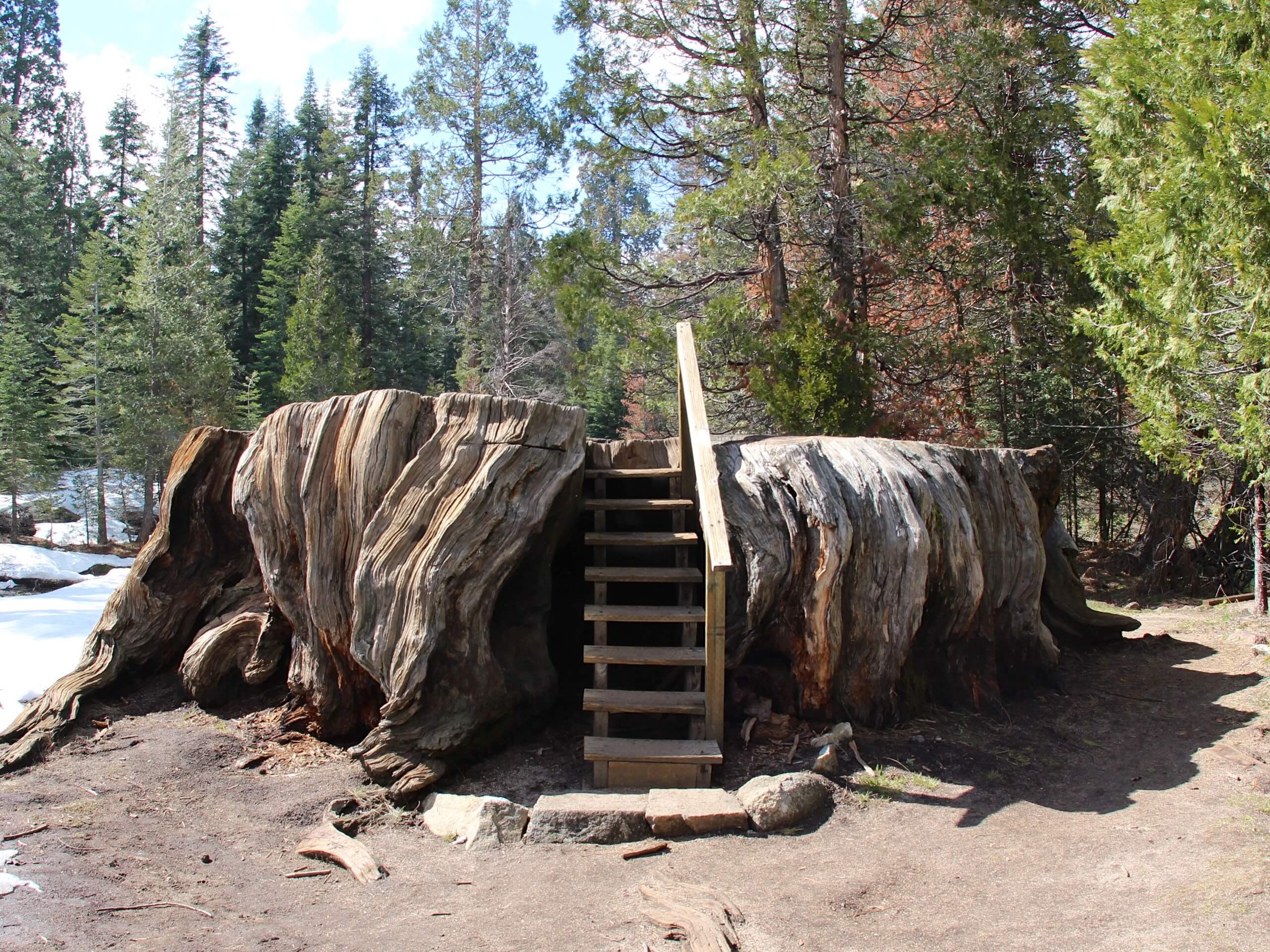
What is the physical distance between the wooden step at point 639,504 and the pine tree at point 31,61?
4276 centimetres

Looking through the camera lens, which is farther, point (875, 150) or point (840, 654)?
point (875, 150)

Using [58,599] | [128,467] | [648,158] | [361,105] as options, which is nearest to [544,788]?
[58,599]

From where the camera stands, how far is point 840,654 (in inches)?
190

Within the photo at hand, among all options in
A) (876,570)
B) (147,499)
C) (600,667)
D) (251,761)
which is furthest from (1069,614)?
(147,499)

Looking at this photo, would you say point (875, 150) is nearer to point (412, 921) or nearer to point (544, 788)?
point (544, 788)

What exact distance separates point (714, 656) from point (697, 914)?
58.5 inches

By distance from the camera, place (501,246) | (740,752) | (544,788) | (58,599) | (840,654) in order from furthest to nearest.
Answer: (501,246) < (58,599) < (840,654) < (740,752) < (544,788)

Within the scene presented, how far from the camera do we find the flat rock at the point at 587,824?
3.63 meters

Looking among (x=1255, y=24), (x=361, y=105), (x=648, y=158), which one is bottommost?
(x=1255, y=24)

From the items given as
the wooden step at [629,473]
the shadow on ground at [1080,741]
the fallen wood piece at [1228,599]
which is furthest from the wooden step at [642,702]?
the fallen wood piece at [1228,599]

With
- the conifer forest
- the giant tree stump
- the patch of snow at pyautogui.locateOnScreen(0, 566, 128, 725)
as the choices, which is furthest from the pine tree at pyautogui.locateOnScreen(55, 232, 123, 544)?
the giant tree stump

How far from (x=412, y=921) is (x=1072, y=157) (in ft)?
39.1

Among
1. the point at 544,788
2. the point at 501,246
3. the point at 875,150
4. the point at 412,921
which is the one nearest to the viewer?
the point at 412,921

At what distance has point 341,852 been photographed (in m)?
3.50
